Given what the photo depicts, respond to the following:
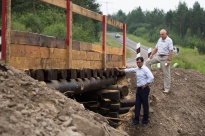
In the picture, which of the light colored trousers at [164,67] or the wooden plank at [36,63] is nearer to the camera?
the wooden plank at [36,63]

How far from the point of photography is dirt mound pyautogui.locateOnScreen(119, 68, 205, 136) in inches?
360

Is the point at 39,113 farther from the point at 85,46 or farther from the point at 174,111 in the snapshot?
the point at 174,111

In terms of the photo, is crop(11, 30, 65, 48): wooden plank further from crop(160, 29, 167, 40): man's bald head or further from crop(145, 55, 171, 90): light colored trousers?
crop(145, 55, 171, 90): light colored trousers

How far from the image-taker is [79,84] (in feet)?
24.0

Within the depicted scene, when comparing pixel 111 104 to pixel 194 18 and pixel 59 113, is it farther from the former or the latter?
pixel 194 18

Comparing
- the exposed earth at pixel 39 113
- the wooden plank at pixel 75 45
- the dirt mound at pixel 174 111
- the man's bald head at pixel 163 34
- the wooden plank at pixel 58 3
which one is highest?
the wooden plank at pixel 58 3

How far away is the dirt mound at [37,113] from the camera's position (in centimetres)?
345

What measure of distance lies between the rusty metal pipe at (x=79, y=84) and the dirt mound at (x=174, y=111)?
3.54 ft

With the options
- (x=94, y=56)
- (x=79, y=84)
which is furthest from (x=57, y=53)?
(x=94, y=56)

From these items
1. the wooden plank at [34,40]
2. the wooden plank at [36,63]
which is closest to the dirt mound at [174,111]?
the wooden plank at [36,63]

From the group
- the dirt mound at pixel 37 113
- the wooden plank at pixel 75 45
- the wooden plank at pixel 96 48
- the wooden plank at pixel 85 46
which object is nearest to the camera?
the dirt mound at pixel 37 113

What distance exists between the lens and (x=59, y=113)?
4.02 metres

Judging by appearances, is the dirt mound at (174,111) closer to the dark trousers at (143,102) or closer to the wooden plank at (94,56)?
the dark trousers at (143,102)

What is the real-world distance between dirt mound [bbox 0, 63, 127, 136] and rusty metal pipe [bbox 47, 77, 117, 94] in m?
1.67
